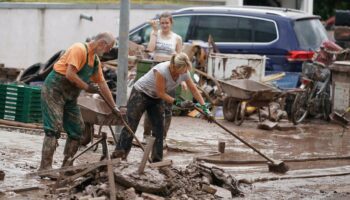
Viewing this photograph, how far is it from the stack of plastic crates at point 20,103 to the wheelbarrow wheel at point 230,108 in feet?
13.0

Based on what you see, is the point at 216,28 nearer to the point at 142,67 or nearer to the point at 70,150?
the point at 142,67

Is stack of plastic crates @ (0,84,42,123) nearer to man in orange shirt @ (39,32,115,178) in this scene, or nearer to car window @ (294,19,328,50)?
man in orange shirt @ (39,32,115,178)

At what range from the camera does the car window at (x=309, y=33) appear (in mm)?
20797

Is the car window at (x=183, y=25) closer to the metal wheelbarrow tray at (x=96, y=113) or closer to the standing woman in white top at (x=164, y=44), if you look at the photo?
the standing woman in white top at (x=164, y=44)

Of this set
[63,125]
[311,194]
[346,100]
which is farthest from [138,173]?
[346,100]

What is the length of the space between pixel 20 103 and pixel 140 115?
3.81 meters

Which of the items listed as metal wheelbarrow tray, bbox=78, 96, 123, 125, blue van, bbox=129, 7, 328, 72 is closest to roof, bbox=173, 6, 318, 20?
blue van, bbox=129, 7, 328, 72

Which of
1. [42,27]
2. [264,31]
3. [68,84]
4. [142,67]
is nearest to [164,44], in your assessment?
[142,67]

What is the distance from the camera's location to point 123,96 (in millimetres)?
13750

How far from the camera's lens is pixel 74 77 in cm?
1131

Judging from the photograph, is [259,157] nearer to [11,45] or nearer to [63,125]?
[63,125]

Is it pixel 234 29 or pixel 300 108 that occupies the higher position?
pixel 234 29

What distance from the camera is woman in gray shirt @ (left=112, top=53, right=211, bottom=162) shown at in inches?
487

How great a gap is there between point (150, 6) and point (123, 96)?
14134mm
